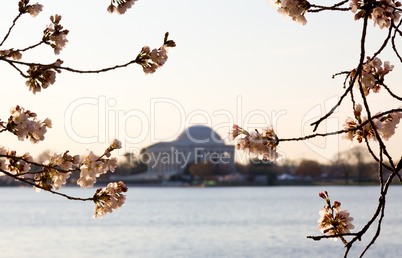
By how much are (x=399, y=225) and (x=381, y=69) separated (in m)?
37.5

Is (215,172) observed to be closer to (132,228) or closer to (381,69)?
(132,228)

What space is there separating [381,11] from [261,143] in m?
0.74

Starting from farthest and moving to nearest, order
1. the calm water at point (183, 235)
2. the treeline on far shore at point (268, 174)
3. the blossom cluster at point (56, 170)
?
the treeline on far shore at point (268, 174)
the calm water at point (183, 235)
the blossom cluster at point (56, 170)

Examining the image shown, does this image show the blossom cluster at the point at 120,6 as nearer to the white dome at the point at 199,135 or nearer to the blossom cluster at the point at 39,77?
the blossom cluster at the point at 39,77

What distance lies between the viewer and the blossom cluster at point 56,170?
3701 millimetres

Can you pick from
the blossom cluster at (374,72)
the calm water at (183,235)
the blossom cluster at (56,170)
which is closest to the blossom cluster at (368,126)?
the blossom cluster at (374,72)

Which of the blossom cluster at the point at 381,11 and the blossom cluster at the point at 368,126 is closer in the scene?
the blossom cluster at the point at 381,11

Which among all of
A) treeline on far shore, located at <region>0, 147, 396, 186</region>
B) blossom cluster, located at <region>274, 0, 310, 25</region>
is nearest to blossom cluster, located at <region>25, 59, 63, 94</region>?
blossom cluster, located at <region>274, 0, 310, 25</region>

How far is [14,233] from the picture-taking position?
130 feet

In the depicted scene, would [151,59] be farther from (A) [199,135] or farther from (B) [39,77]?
(A) [199,135]

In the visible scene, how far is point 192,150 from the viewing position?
112m

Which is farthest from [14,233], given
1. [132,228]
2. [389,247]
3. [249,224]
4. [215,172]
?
[215,172]

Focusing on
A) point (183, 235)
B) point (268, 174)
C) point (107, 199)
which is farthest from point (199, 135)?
point (107, 199)

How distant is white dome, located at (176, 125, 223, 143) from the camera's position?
111m
